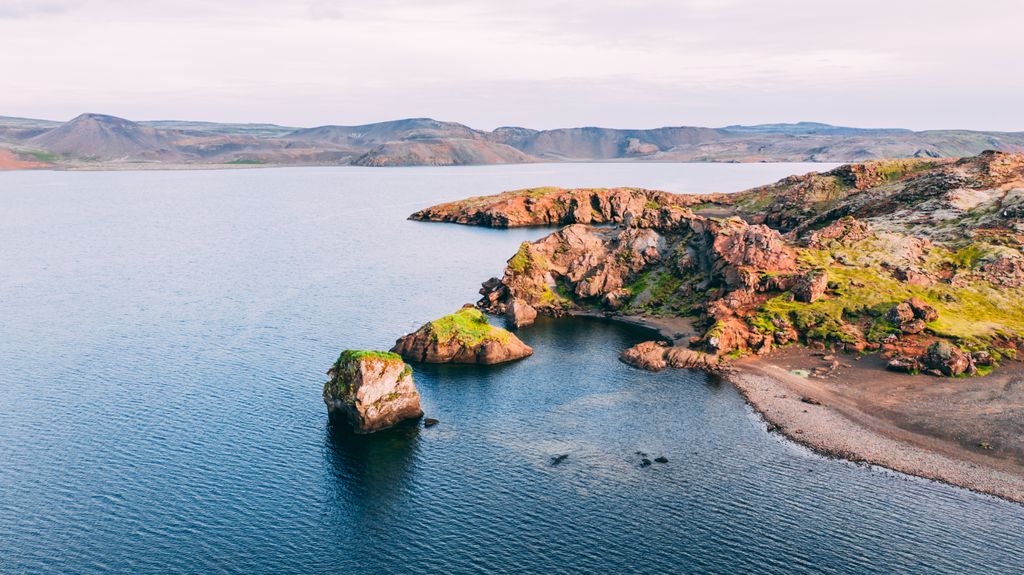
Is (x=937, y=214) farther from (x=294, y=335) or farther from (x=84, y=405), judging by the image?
(x=84, y=405)

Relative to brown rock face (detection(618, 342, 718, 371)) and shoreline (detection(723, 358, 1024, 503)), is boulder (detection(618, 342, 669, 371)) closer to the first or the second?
brown rock face (detection(618, 342, 718, 371))

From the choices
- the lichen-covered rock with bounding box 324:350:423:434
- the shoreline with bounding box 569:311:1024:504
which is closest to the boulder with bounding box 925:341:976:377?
the shoreline with bounding box 569:311:1024:504

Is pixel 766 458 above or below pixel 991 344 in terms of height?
below

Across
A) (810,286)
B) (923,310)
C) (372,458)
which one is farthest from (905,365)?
(372,458)

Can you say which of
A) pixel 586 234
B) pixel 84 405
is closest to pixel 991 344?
pixel 586 234

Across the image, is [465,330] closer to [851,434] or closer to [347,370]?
[347,370]
